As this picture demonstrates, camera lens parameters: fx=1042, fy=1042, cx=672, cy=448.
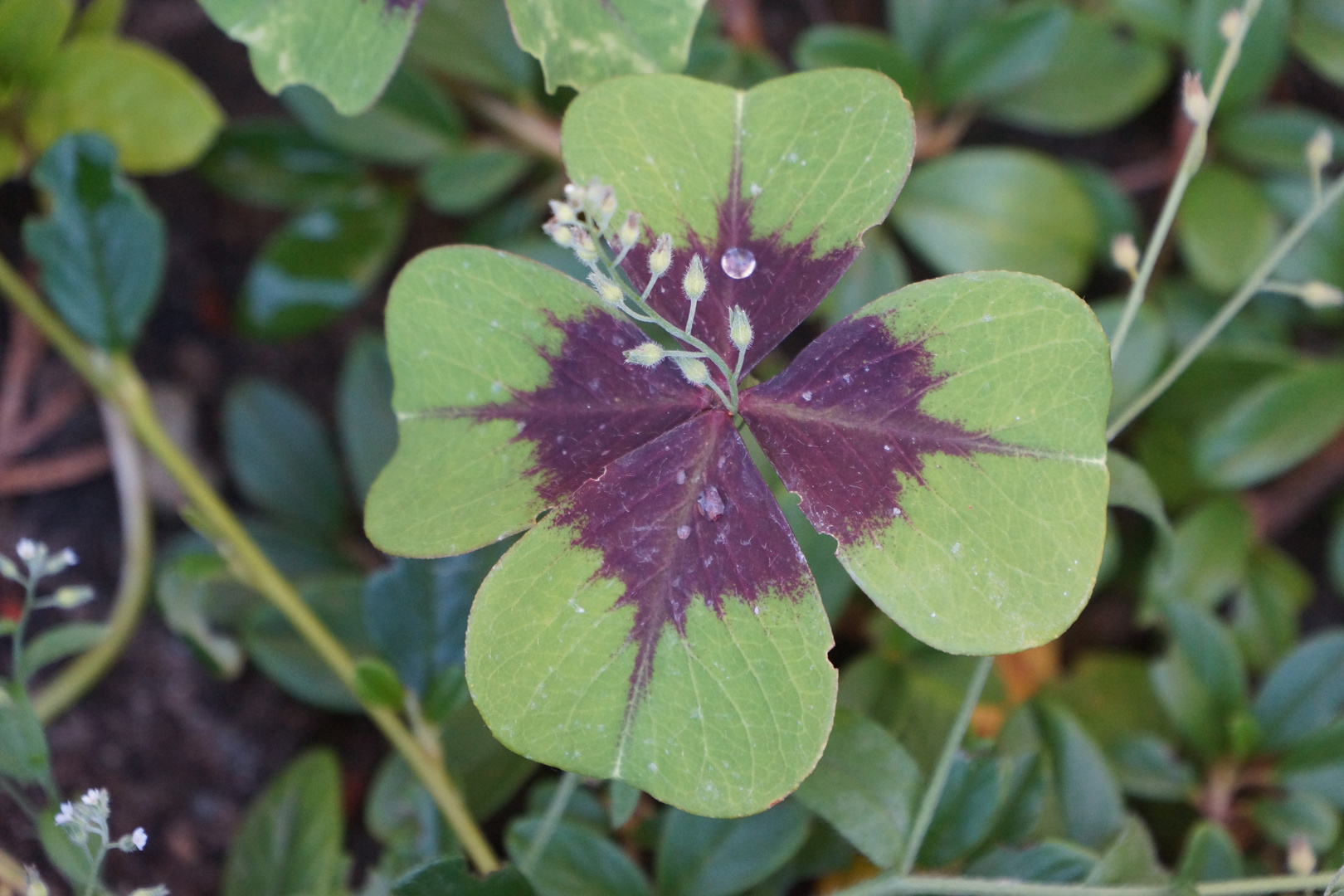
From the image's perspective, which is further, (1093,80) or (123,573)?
(1093,80)

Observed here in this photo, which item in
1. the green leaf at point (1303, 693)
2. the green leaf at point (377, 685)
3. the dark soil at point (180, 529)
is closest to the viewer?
the green leaf at point (377, 685)

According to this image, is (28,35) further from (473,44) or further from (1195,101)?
(1195,101)

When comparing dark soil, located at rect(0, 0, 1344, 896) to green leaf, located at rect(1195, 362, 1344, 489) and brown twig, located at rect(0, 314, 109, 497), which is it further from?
green leaf, located at rect(1195, 362, 1344, 489)

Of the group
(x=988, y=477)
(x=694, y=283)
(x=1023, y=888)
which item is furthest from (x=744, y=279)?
(x=1023, y=888)

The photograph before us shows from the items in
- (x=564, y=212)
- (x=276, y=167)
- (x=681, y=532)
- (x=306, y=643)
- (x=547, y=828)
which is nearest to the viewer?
(x=564, y=212)

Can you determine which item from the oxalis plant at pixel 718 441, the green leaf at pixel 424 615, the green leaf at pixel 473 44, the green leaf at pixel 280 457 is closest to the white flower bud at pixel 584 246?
the oxalis plant at pixel 718 441

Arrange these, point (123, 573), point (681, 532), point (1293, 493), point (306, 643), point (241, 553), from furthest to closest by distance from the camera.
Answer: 1. point (1293, 493)
2. point (123, 573)
3. point (306, 643)
4. point (241, 553)
5. point (681, 532)

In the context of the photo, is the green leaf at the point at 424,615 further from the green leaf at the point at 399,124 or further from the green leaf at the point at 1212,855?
the green leaf at the point at 1212,855
